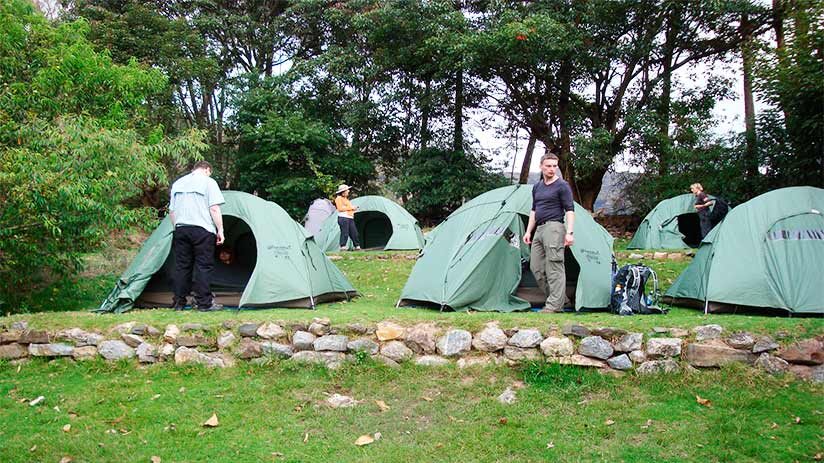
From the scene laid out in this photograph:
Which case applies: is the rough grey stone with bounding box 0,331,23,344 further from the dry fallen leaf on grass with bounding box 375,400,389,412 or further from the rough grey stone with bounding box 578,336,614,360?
the rough grey stone with bounding box 578,336,614,360

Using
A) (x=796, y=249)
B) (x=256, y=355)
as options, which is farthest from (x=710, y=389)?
(x=256, y=355)

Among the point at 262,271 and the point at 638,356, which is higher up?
the point at 262,271

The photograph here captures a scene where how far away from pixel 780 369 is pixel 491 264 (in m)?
2.91

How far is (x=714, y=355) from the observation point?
17.0ft

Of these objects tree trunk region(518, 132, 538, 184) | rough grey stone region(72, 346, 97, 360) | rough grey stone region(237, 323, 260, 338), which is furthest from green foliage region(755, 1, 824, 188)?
rough grey stone region(72, 346, 97, 360)

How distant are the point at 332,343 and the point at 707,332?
353cm

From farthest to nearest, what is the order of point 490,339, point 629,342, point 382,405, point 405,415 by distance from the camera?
point 490,339 → point 629,342 → point 382,405 → point 405,415

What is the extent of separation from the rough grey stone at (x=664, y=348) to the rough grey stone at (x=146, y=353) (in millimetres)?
4823

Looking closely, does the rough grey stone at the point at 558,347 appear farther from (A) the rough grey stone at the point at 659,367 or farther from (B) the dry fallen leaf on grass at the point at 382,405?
(B) the dry fallen leaf on grass at the point at 382,405

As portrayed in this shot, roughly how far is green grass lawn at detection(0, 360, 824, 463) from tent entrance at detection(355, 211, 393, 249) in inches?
382

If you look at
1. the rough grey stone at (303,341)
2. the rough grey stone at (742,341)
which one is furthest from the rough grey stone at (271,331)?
the rough grey stone at (742,341)

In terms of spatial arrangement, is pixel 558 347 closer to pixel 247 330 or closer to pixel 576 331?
pixel 576 331

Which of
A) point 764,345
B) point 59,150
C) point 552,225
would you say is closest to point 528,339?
point 552,225

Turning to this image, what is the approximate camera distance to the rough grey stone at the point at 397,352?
18.9ft
